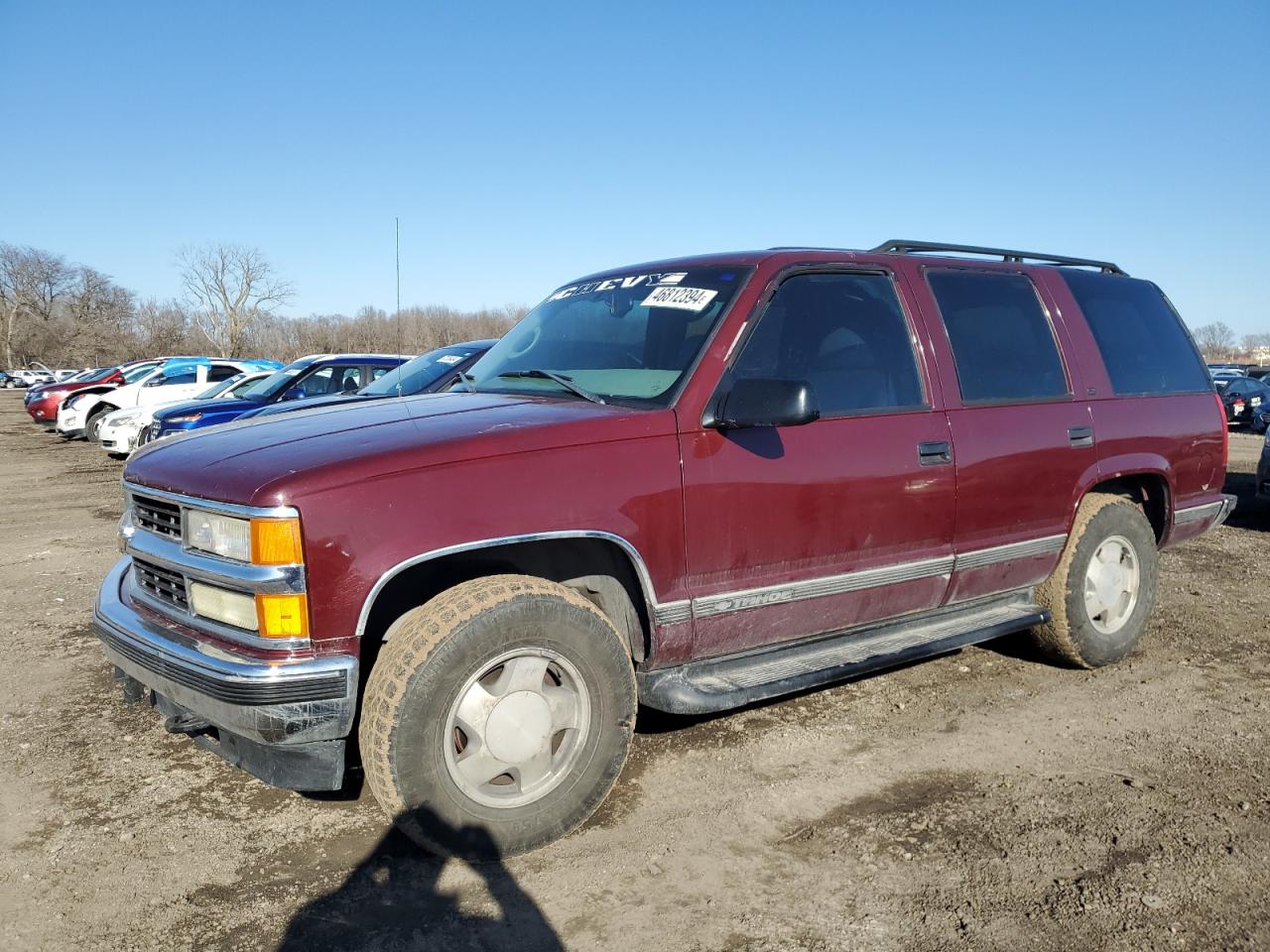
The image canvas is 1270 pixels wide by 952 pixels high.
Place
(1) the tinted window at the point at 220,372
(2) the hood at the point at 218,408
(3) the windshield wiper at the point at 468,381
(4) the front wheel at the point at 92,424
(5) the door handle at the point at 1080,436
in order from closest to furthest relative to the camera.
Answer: (3) the windshield wiper at the point at 468,381
(5) the door handle at the point at 1080,436
(2) the hood at the point at 218,408
(1) the tinted window at the point at 220,372
(4) the front wheel at the point at 92,424

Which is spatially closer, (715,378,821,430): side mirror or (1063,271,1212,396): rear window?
(715,378,821,430): side mirror

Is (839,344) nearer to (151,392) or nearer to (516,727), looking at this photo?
(516,727)

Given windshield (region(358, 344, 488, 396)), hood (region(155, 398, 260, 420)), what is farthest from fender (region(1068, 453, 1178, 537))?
hood (region(155, 398, 260, 420))

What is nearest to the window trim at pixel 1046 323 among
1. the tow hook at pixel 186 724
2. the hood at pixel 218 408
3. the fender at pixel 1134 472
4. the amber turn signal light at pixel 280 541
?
the fender at pixel 1134 472

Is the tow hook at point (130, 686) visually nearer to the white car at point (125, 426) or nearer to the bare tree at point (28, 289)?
the white car at point (125, 426)

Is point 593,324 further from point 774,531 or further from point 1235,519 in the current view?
point 1235,519

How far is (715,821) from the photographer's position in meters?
3.12

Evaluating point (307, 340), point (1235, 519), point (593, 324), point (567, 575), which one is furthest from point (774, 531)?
point (307, 340)

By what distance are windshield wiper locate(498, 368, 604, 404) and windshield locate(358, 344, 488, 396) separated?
456 cm

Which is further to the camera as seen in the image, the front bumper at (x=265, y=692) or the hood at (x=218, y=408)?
the hood at (x=218, y=408)

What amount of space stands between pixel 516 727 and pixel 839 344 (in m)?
2.03

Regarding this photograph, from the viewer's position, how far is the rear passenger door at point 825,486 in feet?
10.6

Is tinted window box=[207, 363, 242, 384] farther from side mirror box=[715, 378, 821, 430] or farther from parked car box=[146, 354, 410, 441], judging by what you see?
side mirror box=[715, 378, 821, 430]

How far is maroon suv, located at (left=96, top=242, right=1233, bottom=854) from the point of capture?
8.70 feet
